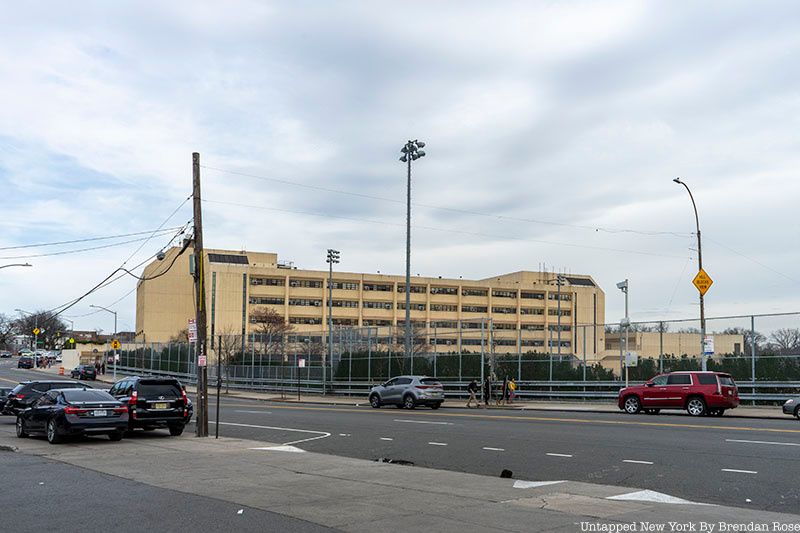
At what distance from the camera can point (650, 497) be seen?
12016 millimetres

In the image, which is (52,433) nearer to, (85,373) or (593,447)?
Result: (593,447)

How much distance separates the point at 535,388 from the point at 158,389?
24534 millimetres

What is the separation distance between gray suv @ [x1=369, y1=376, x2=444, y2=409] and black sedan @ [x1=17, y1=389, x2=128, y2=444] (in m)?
18.1

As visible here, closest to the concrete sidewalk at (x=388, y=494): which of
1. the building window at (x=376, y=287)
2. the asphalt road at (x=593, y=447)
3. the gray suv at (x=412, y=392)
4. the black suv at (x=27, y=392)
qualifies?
the asphalt road at (x=593, y=447)

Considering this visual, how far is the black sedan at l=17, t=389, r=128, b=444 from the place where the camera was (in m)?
20.9

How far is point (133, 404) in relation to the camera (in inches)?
922

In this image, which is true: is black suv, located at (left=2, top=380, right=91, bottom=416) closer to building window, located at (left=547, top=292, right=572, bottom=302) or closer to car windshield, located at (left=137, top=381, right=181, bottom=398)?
car windshield, located at (left=137, top=381, right=181, bottom=398)

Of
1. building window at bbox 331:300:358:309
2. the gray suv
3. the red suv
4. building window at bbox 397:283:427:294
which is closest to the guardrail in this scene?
the red suv

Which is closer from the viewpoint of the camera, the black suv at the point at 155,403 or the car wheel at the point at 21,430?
the car wheel at the point at 21,430

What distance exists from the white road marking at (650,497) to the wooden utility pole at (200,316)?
1390 cm

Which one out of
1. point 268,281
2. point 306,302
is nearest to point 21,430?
point 268,281

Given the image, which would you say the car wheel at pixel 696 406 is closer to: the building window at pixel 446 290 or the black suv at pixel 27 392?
the black suv at pixel 27 392

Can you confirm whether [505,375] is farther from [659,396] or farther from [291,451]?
[291,451]

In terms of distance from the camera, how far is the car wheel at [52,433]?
69.1ft
